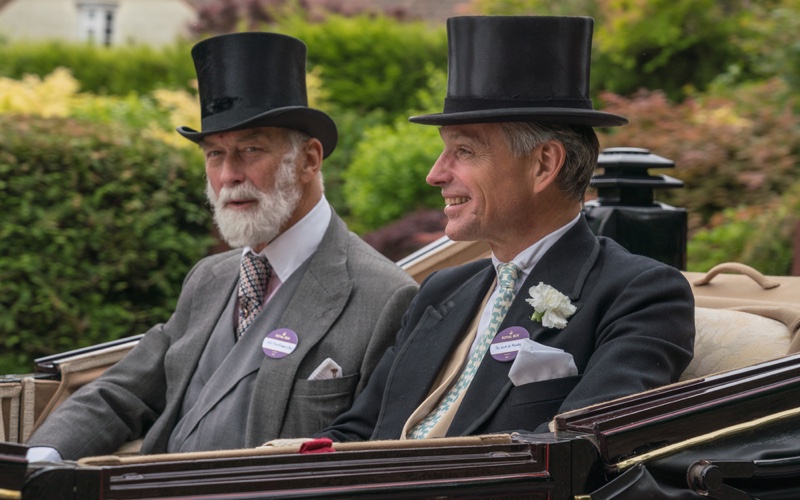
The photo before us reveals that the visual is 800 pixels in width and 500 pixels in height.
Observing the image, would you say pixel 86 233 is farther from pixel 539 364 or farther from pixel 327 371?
pixel 539 364

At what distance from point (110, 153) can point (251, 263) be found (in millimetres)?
3452

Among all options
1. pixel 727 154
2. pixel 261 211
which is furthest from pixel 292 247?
pixel 727 154

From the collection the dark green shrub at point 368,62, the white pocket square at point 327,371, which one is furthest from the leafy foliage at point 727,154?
the dark green shrub at point 368,62

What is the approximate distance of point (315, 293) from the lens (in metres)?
3.58

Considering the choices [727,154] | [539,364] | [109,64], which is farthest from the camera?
[109,64]

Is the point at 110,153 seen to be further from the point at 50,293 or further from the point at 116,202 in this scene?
the point at 50,293

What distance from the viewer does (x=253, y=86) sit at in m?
3.81

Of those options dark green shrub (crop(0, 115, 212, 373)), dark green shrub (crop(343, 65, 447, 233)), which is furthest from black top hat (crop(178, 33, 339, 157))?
dark green shrub (crop(343, 65, 447, 233))

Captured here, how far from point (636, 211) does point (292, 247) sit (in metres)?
1.17

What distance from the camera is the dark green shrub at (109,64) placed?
55.6 feet

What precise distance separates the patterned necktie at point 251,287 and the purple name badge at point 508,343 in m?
1.14

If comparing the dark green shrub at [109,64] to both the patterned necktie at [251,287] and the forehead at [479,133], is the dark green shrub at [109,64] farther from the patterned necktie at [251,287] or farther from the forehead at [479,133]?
the forehead at [479,133]

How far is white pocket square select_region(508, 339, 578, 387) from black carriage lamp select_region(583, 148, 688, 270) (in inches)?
41.2

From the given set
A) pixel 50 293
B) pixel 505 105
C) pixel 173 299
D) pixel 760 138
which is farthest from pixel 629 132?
pixel 505 105
